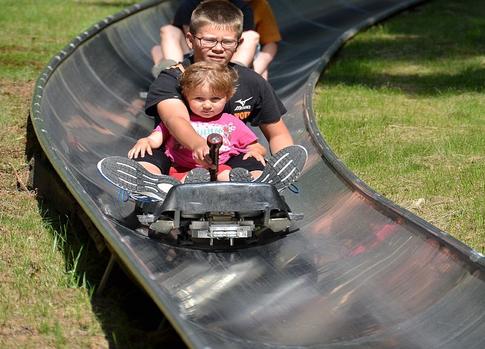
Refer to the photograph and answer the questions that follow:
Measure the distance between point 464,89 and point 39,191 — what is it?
5.16m

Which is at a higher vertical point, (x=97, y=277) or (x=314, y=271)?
(x=97, y=277)

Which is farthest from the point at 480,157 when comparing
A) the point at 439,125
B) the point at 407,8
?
the point at 407,8

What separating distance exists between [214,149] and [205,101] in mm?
724

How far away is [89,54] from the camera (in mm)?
9305

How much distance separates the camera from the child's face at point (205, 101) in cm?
572

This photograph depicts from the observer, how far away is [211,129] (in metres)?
5.82

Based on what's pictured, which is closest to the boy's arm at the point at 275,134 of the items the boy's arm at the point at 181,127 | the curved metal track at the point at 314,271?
the curved metal track at the point at 314,271

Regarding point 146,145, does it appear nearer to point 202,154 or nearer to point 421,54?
point 202,154

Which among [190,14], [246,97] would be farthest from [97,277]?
[190,14]

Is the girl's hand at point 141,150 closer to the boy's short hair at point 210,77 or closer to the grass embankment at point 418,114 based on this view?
the boy's short hair at point 210,77

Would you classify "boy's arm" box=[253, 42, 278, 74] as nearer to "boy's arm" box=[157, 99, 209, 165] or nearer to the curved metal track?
the curved metal track

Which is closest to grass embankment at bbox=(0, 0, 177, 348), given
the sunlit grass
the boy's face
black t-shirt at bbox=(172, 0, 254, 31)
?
the sunlit grass

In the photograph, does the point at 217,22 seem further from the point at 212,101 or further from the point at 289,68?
the point at 289,68

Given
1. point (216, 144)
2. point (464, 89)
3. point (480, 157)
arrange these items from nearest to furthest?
point (216, 144)
point (480, 157)
point (464, 89)
